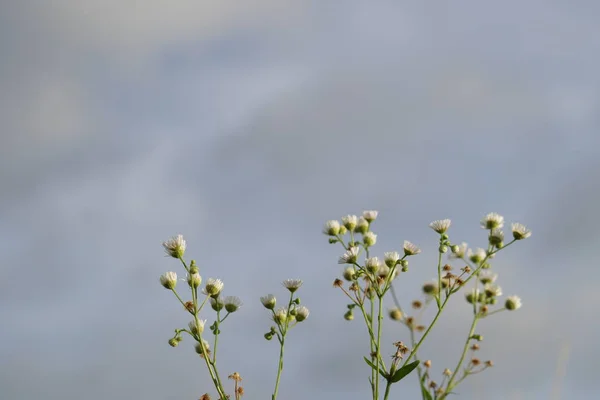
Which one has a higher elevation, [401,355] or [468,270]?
[468,270]

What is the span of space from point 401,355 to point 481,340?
1239 millimetres

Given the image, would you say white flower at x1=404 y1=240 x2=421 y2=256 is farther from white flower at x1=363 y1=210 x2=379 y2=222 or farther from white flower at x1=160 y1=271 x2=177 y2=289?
white flower at x1=160 y1=271 x2=177 y2=289

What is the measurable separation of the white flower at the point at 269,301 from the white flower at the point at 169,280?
712 mm

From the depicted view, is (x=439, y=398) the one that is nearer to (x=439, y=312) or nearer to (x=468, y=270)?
(x=439, y=312)

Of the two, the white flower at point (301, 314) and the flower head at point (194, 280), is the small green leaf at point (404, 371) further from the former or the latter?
the flower head at point (194, 280)

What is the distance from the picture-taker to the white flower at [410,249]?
5.93 metres

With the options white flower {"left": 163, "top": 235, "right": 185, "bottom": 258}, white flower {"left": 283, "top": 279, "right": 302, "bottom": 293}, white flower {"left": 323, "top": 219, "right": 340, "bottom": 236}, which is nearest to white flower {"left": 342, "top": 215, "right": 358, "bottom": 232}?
white flower {"left": 323, "top": 219, "right": 340, "bottom": 236}

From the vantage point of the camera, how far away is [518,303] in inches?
264

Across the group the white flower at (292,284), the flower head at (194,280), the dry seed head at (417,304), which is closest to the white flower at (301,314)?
the white flower at (292,284)

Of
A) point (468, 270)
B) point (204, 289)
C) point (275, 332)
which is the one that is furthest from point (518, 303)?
point (204, 289)

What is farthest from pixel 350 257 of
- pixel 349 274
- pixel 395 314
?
pixel 395 314

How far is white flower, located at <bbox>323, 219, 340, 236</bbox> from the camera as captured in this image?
21.0ft

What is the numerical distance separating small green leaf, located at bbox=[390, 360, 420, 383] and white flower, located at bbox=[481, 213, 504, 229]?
5.09 ft

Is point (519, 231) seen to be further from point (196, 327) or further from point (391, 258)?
point (196, 327)
